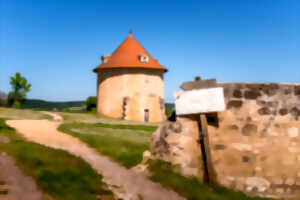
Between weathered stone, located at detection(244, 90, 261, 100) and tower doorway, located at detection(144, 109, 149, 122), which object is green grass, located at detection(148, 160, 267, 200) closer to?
weathered stone, located at detection(244, 90, 261, 100)

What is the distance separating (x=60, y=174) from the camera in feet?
20.3

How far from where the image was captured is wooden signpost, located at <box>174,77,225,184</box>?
6.41m

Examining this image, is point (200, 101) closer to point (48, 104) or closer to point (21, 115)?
point (21, 115)

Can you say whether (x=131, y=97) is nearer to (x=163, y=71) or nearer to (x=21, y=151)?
(x=163, y=71)

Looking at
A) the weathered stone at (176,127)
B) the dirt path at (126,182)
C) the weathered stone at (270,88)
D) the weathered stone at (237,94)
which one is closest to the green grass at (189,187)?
the dirt path at (126,182)

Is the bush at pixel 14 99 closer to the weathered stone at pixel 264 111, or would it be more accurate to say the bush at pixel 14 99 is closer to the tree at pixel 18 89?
the tree at pixel 18 89

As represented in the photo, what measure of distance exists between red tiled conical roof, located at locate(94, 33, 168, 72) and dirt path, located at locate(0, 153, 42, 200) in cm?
2490

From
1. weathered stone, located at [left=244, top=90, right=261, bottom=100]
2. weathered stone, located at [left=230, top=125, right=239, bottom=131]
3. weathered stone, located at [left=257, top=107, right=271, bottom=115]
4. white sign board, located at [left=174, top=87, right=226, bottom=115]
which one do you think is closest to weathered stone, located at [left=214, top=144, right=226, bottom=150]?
weathered stone, located at [left=230, top=125, right=239, bottom=131]

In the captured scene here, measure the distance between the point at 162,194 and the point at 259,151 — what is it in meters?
2.70

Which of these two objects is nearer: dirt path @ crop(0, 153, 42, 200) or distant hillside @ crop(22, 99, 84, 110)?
dirt path @ crop(0, 153, 42, 200)

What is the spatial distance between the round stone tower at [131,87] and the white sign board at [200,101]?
24.3 m

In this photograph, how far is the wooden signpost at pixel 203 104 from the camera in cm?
641

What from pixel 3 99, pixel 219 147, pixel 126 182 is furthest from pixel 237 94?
pixel 3 99

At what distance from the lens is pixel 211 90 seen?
671 cm
